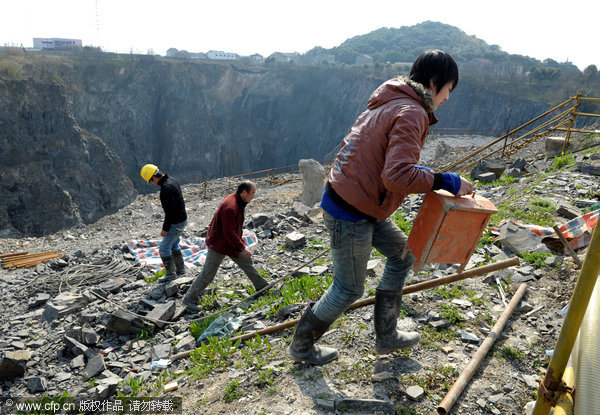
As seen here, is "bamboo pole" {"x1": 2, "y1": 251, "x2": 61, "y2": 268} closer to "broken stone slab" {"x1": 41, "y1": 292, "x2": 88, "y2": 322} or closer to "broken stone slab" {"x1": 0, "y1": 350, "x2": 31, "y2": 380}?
"broken stone slab" {"x1": 41, "y1": 292, "x2": 88, "y2": 322}

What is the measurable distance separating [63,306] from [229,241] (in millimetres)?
2744

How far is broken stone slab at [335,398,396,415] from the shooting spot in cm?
228

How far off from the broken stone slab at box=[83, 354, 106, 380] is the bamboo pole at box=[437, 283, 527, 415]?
11.1 feet

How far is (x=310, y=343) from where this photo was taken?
2.67 meters

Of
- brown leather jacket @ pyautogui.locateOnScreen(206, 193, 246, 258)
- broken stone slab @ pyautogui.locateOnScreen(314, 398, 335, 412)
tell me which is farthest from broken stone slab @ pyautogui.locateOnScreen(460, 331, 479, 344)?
brown leather jacket @ pyautogui.locateOnScreen(206, 193, 246, 258)

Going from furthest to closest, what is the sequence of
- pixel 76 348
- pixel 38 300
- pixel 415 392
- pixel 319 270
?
pixel 38 300 → pixel 319 270 → pixel 76 348 → pixel 415 392

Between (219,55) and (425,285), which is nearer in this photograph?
(425,285)

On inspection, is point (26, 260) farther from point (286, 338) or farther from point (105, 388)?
point (286, 338)

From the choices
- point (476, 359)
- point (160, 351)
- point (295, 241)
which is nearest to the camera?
point (476, 359)

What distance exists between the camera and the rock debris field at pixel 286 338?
251 cm

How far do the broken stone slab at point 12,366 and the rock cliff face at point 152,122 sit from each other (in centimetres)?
2838

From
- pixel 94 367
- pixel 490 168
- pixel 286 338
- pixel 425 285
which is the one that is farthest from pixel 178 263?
pixel 490 168

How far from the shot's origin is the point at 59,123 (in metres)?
34.3

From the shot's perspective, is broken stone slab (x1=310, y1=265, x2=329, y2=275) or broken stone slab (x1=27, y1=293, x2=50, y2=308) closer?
broken stone slab (x1=310, y1=265, x2=329, y2=275)
